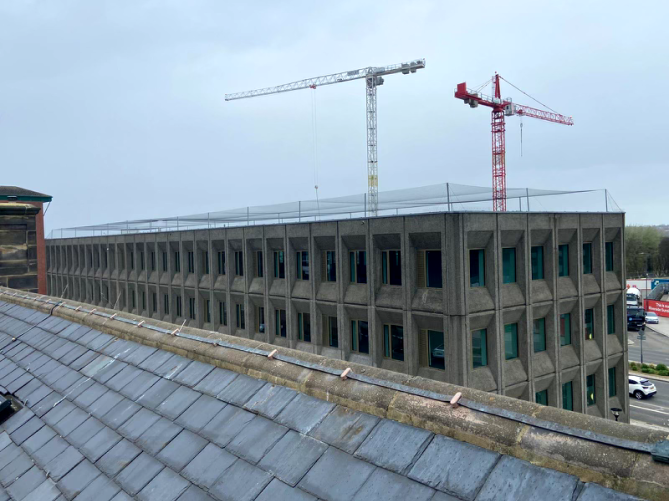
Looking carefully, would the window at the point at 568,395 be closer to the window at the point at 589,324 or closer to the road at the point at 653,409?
the window at the point at 589,324

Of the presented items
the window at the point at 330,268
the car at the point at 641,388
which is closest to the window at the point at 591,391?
the window at the point at 330,268

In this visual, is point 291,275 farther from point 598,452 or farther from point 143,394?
point 598,452

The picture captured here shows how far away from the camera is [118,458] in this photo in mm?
5672

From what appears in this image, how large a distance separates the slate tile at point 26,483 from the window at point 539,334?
24577 millimetres

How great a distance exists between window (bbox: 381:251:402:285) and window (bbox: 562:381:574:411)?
11.1 metres

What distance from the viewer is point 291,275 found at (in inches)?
1297

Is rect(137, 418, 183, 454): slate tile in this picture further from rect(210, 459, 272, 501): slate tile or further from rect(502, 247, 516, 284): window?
rect(502, 247, 516, 284): window

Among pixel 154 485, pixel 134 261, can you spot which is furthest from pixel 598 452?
pixel 134 261

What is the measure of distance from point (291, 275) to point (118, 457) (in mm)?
27258

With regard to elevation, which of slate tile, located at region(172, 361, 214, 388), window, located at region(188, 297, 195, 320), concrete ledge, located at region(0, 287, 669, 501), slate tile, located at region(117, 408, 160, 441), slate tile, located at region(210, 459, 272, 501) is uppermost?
concrete ledge, located at region(0, 287, 669, 501)

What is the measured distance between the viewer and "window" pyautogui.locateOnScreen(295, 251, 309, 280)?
32.6 metres

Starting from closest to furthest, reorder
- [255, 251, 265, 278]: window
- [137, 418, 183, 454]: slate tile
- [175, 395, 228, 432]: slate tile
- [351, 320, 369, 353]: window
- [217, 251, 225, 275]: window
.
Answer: [137, 418, 183, 454]: slate tile
[175, 395, 228, 432]: slate tile
[351, 320, 369, 353]: window
[255, 251, 265, 278]: window
[217, 251, 225, 275]: window

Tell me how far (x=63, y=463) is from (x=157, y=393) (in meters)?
1.34

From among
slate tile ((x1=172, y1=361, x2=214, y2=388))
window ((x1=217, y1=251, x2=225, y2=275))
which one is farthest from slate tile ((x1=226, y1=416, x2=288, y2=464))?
window ((x1=217, y1=251, x2=225, y2=275))
